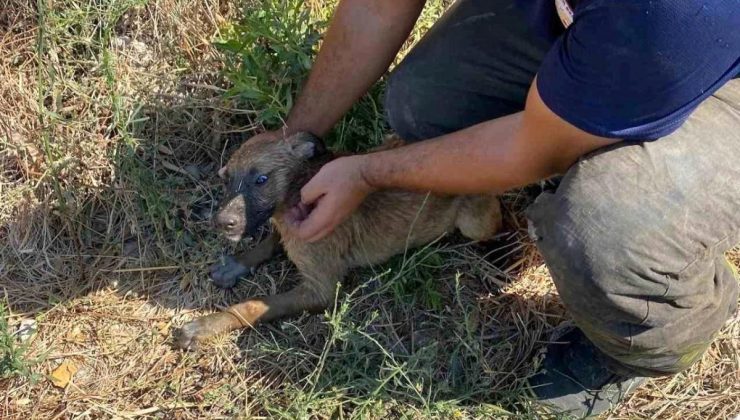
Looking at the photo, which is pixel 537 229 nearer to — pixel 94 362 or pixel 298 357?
pixel 298 357

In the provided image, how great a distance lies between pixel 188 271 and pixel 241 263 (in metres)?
0.28

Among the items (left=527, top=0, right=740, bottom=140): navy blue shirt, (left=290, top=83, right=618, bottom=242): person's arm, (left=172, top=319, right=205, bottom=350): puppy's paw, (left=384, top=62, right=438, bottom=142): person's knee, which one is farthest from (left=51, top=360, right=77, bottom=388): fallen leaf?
(left=527, top=0, right=740, bottom=140): navy blue shirt

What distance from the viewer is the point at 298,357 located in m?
3.53

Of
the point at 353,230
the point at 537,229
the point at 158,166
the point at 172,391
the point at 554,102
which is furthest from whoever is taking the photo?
the point at 158,166

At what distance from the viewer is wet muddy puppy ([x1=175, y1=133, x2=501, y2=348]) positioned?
353cm

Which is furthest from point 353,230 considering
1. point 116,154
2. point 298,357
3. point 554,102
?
point 554,102

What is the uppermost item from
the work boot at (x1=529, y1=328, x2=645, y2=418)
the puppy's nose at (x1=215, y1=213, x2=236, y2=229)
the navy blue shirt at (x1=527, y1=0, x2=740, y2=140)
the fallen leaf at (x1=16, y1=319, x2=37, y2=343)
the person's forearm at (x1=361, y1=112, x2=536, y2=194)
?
the navy blue shirt at (x1=527, y1=0, x2=740, y2=140)

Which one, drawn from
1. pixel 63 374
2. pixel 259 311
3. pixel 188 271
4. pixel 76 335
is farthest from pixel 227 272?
pixel 63 374

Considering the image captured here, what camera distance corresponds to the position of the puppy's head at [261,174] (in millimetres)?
3502

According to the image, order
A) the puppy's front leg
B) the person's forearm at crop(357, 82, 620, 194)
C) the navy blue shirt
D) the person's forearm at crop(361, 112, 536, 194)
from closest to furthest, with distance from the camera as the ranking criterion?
the navy blue shirt → the person's forearm at crop(357, 82, 620, 194) → the person's forearm at crop(361, 112, 536, 194) → the puppy's front leg

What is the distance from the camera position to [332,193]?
3.27 metres

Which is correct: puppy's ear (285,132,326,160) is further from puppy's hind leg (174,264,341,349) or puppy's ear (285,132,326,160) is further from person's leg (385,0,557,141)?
puppy's hind leg (174,264,341,349)

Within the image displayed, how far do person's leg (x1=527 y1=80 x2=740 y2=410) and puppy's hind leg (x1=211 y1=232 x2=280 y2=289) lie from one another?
5.18ft

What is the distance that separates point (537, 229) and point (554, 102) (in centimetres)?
58
